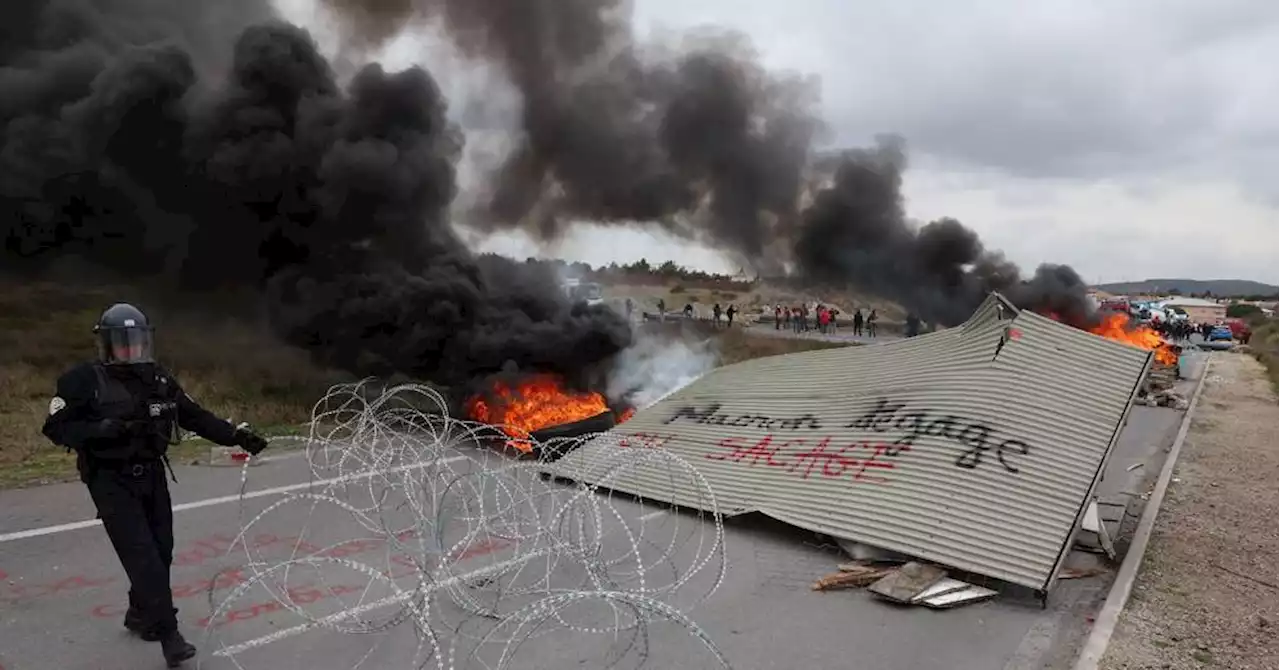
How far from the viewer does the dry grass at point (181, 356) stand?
13.8 m

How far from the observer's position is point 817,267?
17.9 meters

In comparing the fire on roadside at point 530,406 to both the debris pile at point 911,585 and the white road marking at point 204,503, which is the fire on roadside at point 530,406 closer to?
the white road marking at point 204,503

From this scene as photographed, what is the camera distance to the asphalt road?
5.13 m

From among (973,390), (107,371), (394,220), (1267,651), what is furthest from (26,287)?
(1267,651)

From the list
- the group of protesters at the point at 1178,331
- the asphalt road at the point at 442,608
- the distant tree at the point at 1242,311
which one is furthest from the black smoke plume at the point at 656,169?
the distant tree at the point at 1242,311

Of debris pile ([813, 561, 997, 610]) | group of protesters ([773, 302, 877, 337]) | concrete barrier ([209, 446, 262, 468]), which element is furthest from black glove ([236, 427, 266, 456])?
group of protesters ([773, 302, 877, 337])

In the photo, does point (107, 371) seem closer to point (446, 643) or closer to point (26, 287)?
point (446, 643)

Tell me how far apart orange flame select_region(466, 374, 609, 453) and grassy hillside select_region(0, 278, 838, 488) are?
3.06 meters

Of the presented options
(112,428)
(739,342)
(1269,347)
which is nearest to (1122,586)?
(112,428)

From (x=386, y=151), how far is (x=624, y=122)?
467cm

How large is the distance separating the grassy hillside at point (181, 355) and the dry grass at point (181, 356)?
15mm

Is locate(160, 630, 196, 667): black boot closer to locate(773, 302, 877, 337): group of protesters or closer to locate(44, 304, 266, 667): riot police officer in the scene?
locate(44, 304, 266, 667): riot police officer

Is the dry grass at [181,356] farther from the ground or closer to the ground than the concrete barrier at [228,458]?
farther from the ground

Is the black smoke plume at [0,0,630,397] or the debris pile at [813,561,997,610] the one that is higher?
the black smoke plume at [0,0,630,397]
